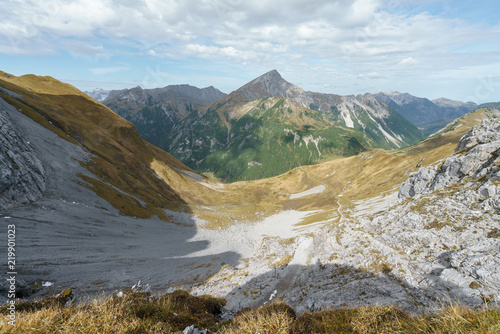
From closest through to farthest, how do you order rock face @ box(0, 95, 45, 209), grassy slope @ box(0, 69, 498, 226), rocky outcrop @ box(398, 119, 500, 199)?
rocky outcrop @ box(398, 119, 500, 199) < rock face @ box(0, 95, 45, 209) < grassy slope @ box(0, 69, 498, 226)

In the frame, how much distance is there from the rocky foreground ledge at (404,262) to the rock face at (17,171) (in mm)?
60258

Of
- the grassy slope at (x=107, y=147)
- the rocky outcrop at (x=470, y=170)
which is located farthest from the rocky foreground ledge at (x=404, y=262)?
the grassy slope at (x=107, y=147)

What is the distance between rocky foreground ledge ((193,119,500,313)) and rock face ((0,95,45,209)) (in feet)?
198

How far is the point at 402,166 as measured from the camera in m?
102

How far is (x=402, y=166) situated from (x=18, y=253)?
13533 centimetres

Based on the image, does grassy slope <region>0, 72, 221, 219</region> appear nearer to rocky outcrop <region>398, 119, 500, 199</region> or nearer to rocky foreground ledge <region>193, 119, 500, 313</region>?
rocky foreground ledge <region>193, 119, 500, 313</region>

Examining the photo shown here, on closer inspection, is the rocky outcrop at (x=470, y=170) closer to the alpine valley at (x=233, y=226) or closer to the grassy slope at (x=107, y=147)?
the alpine valley at (x=233, y=226)

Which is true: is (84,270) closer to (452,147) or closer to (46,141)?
(46,141)

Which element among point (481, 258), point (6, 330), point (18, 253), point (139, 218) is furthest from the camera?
point (139, 218)

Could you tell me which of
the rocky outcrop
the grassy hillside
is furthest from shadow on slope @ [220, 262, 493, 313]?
the rocky outcrop

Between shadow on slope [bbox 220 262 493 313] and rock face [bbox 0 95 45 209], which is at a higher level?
rock face [bbox 0 95 45 209]

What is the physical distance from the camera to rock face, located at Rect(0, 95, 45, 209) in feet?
184

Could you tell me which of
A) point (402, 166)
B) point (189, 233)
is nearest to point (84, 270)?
point (189, 233)

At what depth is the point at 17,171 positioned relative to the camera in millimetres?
61156
